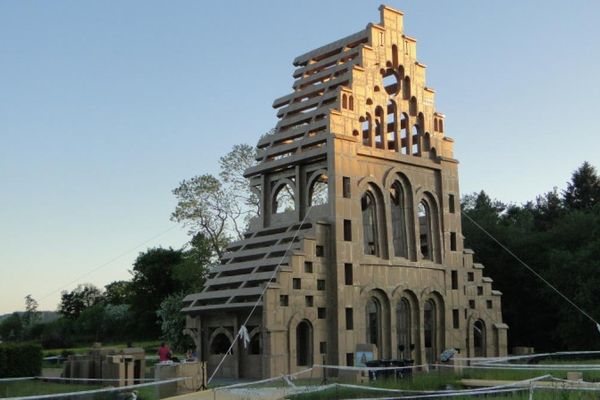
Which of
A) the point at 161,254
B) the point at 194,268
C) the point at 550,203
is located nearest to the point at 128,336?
the point at 161,254

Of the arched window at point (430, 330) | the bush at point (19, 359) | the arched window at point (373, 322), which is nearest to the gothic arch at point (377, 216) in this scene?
the arched window at point (373, 322)

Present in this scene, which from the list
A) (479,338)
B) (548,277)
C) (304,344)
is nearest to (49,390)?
(304,344)

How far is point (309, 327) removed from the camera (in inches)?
1156

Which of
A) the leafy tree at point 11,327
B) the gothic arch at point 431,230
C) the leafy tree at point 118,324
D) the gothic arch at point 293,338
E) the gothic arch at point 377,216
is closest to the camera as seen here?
the gothic arch at point 293,338

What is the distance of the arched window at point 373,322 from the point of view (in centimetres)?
3219

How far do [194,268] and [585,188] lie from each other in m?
38.0

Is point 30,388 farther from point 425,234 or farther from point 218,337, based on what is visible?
point 425,234

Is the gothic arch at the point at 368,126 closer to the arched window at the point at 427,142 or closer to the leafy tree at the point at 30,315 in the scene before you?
the arched window at the point at 427,142

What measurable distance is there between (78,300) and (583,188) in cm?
7750

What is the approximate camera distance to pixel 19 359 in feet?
102

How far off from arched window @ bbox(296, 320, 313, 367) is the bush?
11151mm

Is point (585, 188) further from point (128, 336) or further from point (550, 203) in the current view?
point (128, 336)

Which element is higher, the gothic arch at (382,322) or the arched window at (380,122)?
the arched window at (380,122)

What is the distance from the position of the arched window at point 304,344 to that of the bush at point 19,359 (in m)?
11.2
